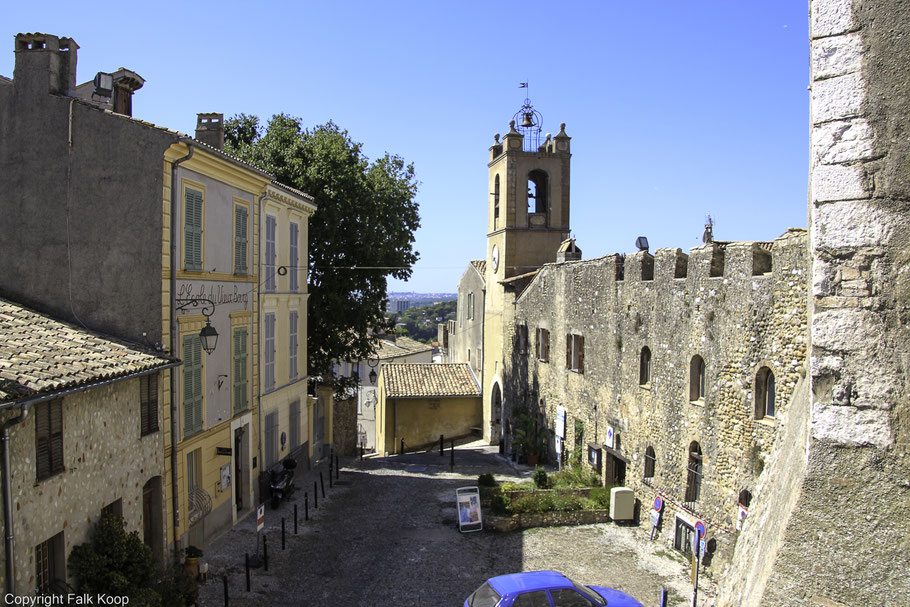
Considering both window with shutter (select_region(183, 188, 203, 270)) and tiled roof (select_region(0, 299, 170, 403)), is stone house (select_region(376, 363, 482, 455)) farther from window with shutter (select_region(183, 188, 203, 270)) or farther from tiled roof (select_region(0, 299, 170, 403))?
tiled roof (select_region(0, 299, 170, 403))

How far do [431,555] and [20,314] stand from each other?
8.40 m

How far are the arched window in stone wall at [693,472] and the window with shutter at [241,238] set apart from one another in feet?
32.9

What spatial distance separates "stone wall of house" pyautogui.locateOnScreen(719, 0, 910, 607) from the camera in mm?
3029

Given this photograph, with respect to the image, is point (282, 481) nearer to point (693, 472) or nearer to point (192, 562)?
point (192, 562)

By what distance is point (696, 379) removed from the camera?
14156 mm

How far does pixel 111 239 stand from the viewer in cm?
1155

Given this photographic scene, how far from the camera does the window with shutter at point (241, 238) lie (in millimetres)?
14862

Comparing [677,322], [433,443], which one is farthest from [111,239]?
[433,443]

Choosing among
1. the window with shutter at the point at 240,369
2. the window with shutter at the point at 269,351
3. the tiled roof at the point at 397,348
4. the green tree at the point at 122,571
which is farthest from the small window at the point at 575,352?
the tiled roof at the point at 397,348

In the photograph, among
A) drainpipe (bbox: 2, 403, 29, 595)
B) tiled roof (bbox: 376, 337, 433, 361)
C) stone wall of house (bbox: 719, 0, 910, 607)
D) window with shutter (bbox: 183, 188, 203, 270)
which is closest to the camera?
stone wall of house (bbox: 719, 0, 910, 607)

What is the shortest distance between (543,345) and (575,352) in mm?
3400

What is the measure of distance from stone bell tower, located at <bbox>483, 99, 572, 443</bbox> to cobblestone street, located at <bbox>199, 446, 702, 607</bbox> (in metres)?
11.8

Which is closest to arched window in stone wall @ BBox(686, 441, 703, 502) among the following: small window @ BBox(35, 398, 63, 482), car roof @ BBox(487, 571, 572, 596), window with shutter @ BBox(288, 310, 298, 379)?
car roof @ BBox(487, 571, 572, 596)

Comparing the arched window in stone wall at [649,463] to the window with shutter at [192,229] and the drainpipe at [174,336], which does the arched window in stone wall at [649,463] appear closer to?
the drainpipe at [174,336]
